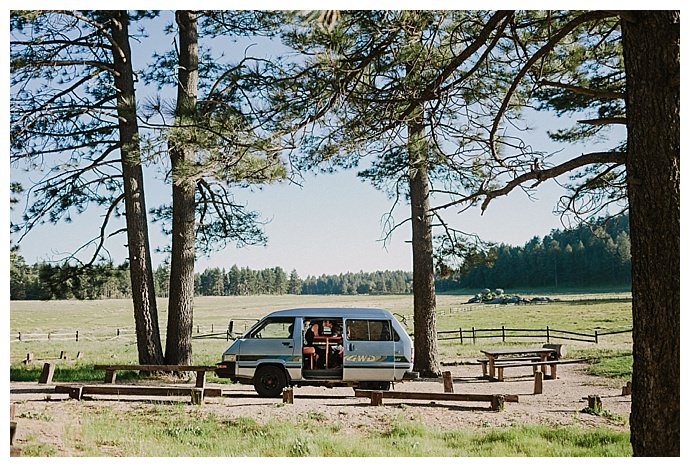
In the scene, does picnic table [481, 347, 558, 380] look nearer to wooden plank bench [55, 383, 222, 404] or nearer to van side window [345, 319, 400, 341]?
van side window [345, 319, 400, 341]

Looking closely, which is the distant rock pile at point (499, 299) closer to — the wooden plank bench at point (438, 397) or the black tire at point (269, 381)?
the wooden plank bench at point (438, 397)

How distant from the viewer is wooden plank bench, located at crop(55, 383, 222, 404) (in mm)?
5730

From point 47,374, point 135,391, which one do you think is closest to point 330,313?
point 135,391

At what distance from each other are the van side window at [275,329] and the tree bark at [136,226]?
6.09ft

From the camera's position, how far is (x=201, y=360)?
29.7 ft

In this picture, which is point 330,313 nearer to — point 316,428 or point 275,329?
point 275,329

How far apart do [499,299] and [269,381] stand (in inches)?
259

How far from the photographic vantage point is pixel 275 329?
6543 millimetres

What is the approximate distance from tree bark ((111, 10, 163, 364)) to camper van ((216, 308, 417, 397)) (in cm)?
170

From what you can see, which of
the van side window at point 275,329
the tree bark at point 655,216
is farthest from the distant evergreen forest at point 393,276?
the tree bark at point 655,216

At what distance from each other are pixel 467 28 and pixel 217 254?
471cm

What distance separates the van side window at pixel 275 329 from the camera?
257 inches

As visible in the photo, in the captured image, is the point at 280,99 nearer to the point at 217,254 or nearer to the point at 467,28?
the point at 467,28
